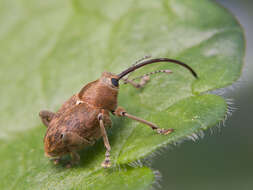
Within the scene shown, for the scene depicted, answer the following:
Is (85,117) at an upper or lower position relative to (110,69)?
lower

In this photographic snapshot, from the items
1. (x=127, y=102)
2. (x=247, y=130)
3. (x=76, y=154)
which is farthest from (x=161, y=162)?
(x=76, y=154)

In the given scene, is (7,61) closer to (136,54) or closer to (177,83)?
(136,54)

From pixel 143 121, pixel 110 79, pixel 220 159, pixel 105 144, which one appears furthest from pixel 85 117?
pixel 220 159

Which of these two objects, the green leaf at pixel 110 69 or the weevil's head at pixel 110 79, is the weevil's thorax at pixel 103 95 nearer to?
the weevil's head at pixel 110 79

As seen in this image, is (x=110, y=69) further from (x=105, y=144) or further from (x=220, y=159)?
(x=220, y=159)

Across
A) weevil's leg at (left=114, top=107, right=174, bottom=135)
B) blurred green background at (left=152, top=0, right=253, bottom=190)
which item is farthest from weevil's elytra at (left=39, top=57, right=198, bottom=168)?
blurred green background at (left=152, top=0, right=253, bottom=190)

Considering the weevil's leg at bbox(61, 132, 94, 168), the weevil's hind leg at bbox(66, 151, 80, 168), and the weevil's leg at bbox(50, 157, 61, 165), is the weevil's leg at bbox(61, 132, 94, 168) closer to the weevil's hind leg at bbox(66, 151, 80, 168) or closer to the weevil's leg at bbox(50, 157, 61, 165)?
the weevil's hind leg at bbox(66, 151, 80, 168)

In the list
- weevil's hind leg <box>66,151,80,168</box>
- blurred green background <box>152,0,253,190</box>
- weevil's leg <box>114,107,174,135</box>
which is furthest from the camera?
blurred green background <box>152,0,253,190</box>
